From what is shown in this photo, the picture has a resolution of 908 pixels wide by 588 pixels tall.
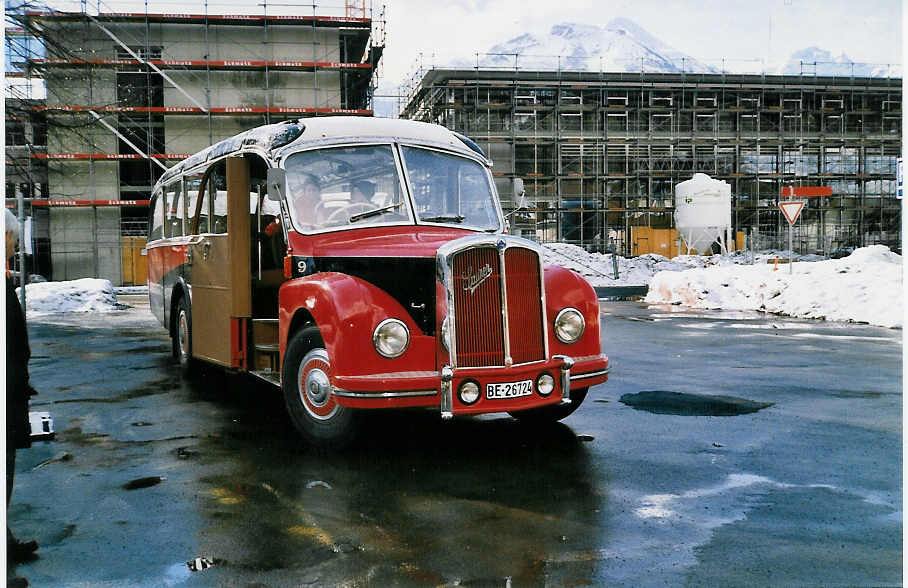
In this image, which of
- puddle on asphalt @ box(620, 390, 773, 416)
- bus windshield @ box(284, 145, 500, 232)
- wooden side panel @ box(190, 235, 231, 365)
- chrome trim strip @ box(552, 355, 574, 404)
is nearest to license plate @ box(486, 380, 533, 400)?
chrome trim strip @ box(552, 355, 574, 404)

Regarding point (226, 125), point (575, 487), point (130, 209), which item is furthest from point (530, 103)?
point (575, 487)

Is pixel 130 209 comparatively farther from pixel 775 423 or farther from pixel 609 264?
pixel 775 423

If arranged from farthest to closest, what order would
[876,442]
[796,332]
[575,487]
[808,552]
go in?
1. [796,332]
2. [876,442]
3. [575,487]
4. [808,552]

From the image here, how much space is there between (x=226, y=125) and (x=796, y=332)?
3393 centimetres

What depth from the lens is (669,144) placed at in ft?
173

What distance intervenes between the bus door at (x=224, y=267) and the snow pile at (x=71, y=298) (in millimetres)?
14982

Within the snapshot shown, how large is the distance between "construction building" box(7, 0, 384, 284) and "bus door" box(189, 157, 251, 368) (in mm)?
33095

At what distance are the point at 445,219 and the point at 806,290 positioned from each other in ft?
49.8

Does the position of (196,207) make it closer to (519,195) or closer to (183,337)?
(183,337)

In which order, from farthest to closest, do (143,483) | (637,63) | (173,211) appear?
1. (637,63)
2. (173,211)
3. (143,483)

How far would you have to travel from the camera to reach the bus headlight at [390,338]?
244 inches

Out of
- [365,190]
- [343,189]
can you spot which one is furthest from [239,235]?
[365,190]

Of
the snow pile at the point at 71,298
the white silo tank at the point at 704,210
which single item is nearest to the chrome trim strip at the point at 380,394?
the snow pile at the point at 71,298

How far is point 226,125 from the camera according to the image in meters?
43.0
